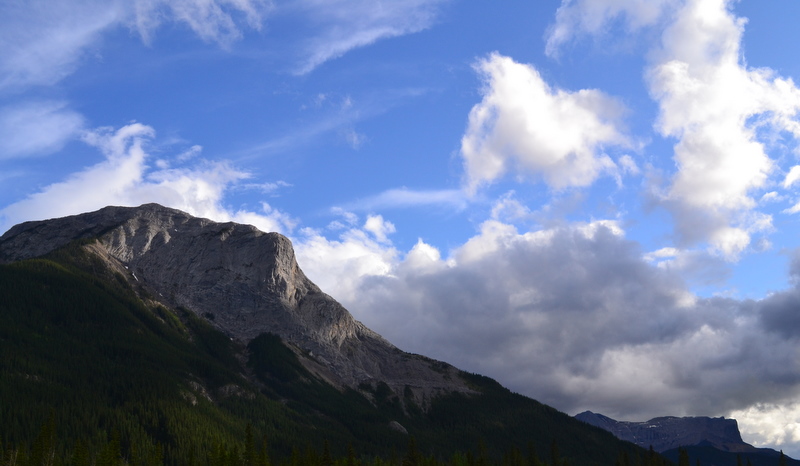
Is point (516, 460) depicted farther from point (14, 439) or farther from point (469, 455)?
point (14, 439)

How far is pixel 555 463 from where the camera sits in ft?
654

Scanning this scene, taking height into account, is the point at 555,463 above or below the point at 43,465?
above

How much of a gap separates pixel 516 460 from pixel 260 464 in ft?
222

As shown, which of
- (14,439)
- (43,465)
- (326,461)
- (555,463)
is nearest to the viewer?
(43,465)

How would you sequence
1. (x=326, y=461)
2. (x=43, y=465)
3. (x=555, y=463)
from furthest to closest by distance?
(x=555, y=463), (x=326, y=461), (x=43, y=465)

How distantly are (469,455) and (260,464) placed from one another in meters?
56.1

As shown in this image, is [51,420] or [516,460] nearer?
[51,420]

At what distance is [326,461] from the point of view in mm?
160375

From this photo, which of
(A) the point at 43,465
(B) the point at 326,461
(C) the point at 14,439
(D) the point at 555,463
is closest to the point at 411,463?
(B) the point at 326,461

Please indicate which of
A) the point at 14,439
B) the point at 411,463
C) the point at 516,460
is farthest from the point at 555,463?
the point at 14,439

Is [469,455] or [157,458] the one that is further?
[469,455]

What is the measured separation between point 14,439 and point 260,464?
242 ft

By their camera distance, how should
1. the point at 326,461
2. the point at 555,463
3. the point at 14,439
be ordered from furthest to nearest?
the point at 555,463 → the point at 14,439 → the point at 326,461

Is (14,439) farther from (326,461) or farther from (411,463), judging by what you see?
(411,463)
